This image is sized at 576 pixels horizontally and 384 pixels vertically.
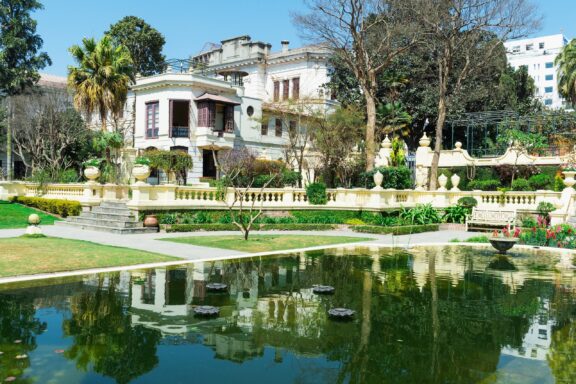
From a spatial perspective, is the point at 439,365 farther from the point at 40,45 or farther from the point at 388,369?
the point at 40,45

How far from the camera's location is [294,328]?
8.23 metres

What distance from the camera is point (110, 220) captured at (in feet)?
75.7

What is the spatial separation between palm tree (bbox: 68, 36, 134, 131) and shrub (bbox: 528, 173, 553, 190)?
88.3 feet

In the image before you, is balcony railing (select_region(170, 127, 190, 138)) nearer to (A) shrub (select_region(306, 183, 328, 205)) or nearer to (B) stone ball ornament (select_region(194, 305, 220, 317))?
(A) shrub (select_region(306, 183, 328, 205))

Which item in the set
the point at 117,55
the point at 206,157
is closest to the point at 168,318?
the point at 117,55

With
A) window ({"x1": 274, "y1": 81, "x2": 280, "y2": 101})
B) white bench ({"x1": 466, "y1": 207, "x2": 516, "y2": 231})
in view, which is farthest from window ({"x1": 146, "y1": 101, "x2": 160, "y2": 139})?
white bench ({"x1": 466, "y1": 207, "x2": 516, "y2": 231})

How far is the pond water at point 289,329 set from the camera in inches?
253

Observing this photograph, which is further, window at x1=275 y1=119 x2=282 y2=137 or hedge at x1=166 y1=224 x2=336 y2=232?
window at x1=275 y1=119 x2=282 y2=137

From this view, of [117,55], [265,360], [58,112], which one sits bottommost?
[265,360]

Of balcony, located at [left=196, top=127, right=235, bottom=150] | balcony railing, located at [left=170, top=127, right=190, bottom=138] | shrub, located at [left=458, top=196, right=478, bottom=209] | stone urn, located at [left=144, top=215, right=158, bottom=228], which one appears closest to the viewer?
stone urn, located at [left=144, top=215, right=158, bottom=228]

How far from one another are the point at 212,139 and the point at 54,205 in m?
15.3

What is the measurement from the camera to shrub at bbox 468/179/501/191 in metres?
32.9

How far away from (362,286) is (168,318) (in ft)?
15.4

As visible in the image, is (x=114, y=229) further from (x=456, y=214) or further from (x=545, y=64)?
(x=545, y=64)
